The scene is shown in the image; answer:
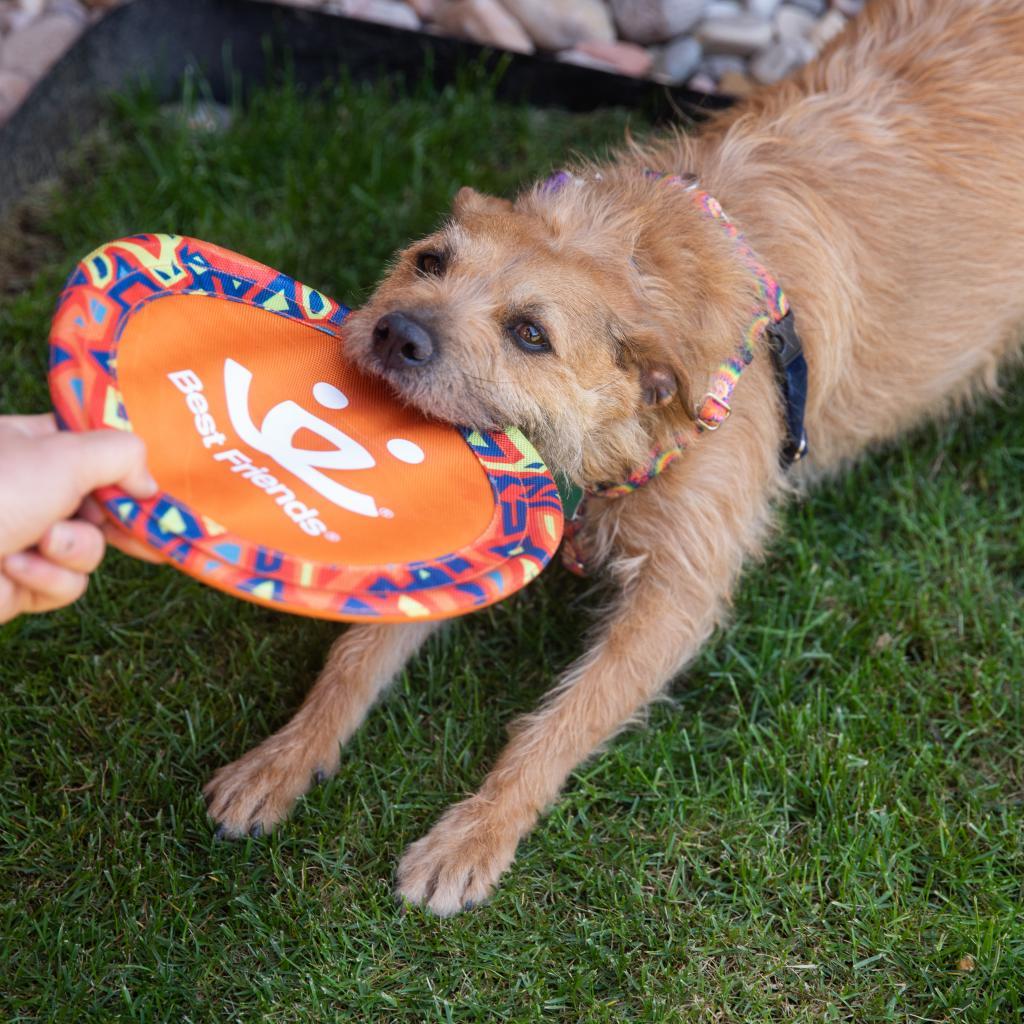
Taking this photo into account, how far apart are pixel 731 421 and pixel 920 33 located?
5.56ft

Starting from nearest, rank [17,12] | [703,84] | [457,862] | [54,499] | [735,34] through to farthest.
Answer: [54,499], [457,862], [17,12], [703,84], [735,34]

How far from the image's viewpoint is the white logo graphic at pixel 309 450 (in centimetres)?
248

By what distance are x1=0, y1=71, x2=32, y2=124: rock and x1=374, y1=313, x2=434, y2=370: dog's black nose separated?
11.1 ft

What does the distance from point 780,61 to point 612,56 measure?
89 centimetres

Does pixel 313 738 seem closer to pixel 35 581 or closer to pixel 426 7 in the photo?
pixel 35 581

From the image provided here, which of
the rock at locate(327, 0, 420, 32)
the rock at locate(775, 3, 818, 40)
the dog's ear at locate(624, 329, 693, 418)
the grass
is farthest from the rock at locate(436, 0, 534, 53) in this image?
the dog's ear at locate(624, 329, 693, 418)

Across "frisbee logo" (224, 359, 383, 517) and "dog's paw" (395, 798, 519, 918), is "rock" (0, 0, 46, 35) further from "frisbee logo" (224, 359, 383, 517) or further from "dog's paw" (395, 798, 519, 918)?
"dog's paw" (395, 798, 519, 918)

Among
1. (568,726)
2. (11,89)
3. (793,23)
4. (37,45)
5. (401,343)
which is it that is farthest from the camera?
(793,23)

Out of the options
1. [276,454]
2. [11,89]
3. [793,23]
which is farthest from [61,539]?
[793,23]

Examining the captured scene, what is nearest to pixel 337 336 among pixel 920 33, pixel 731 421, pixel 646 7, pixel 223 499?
pixel 223 499

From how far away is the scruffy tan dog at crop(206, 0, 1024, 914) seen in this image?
2943mm

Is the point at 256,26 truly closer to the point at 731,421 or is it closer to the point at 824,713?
the point at 731,421

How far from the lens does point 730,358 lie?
10.5 ft

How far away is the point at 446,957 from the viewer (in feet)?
9.99
